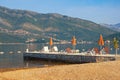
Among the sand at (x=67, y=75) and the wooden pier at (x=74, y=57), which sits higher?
the wooden pier at (x=74, y=57)

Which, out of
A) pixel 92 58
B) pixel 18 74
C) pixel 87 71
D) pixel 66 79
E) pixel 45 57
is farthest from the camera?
pixel 45 57

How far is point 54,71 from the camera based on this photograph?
37.8 metres

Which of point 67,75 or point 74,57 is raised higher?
point 74,57

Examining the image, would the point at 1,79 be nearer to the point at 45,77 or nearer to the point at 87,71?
the point at 45,77

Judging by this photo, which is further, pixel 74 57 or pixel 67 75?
pixel 74 57

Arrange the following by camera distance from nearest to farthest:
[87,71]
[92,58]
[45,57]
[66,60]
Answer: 1. [87,71]
2. [92,58]
3. [66,60]
4. [45,57]

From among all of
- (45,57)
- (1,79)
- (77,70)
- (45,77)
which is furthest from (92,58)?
(1,79)

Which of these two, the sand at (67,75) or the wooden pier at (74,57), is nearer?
the sand at (67,75)

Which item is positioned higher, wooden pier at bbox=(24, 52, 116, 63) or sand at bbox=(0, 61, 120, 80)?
wooden pier at bbox=(24, 52, 116, 63)

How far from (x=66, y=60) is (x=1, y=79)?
55.6m

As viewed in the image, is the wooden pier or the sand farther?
the wooden pier

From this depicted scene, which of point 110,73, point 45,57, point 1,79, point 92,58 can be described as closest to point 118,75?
point 110,73

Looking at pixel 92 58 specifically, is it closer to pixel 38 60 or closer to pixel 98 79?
pixel 38 60

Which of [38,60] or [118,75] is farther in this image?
[38,60]
